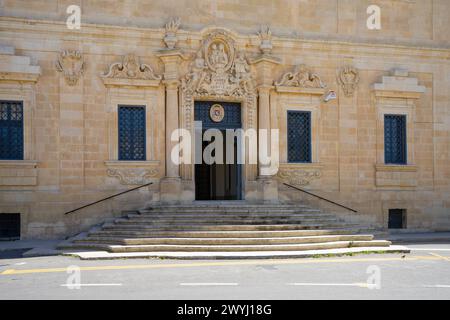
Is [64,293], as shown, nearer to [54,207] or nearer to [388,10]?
[54,207]

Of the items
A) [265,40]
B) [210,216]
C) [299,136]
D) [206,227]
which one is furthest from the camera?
[299,136]

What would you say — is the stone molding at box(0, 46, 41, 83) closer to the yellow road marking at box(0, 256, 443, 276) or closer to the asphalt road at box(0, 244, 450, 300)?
the asphalt road at box(0, 244, 450, 300)

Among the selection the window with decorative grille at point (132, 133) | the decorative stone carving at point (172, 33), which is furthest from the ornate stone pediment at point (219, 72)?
the window with decorative grille at point (132, 133)

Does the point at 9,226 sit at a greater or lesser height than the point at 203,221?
lesser

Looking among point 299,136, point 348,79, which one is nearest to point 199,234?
point 299,136

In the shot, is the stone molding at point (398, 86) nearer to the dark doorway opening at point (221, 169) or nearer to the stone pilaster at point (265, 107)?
the stone pilaster at point (265, 107)

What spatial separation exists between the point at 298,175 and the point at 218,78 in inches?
161

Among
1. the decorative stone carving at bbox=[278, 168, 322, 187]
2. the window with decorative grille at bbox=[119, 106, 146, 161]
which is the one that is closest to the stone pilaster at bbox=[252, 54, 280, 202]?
the decorative stone carving at bbox=[278, 168, 322, 187]

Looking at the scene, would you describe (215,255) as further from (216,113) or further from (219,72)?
(219,72)

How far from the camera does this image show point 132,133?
17.9 m

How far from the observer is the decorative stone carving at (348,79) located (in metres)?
19.6

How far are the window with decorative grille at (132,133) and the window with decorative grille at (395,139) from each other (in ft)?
27.7

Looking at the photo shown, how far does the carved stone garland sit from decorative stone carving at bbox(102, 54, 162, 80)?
111cm
